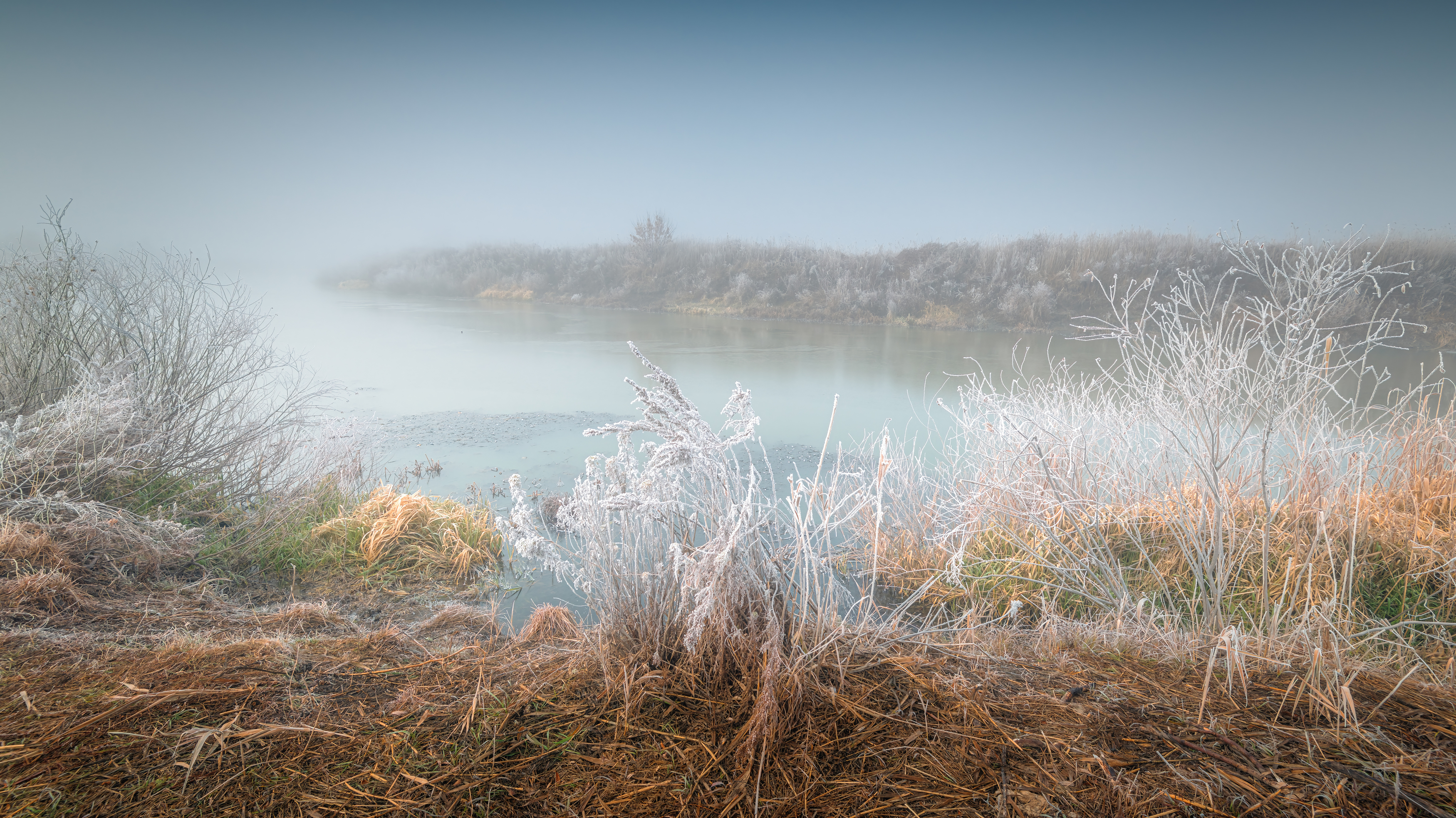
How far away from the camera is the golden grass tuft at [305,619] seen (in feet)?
9.00

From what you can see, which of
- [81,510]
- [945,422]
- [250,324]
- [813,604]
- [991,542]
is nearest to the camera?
[813,604]

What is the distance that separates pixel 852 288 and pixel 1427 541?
15546mm

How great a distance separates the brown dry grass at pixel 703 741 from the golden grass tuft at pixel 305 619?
0.88m

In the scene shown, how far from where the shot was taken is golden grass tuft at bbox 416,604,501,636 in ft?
10.8

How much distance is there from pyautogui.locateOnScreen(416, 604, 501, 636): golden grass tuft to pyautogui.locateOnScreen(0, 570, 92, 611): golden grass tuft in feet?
4.43

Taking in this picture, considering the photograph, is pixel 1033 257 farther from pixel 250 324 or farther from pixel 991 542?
pixel 250 324

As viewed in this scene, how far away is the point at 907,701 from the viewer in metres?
1.62

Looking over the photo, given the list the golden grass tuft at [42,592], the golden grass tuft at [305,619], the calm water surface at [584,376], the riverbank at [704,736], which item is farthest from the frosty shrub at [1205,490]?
the golden grass tuft at [42,592]

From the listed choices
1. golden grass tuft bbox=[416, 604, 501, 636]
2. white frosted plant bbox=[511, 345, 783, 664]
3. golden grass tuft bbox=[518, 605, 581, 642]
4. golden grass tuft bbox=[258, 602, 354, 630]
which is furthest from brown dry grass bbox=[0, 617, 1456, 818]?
golden grass tuft bbox=[416, 604, 501, 636]

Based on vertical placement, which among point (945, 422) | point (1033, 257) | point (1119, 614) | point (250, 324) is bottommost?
point (945, 422)

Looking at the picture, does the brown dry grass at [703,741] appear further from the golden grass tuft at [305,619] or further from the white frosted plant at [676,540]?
the golden grass tuft at [305,619]

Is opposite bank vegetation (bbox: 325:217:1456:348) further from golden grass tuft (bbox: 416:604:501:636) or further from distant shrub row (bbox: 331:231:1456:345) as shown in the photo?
golden grass tuft (bbox: 416:604:501:636)

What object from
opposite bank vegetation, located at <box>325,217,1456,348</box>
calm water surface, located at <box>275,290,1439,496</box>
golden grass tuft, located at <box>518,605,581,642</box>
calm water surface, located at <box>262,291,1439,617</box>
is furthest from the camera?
opposite bank vegetation, located at <box>325,217,1456,348</box>

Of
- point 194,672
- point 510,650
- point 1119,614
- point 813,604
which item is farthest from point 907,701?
point 194,672
